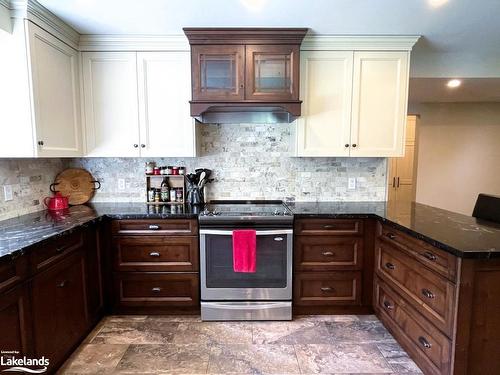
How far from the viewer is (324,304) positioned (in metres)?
2.43

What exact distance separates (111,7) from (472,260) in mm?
2693

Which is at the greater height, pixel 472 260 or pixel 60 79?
pixel 60 79

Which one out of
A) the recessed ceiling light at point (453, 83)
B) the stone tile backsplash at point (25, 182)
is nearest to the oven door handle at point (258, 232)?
the stone tile backsplash at point (25, 182)

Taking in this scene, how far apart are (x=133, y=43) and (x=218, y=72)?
2.64ft

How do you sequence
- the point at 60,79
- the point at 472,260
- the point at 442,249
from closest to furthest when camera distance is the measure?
the point at 472,260 < the point at 442,249 < the point at 60,79

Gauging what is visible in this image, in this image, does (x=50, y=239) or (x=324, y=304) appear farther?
(x=324, y=304)

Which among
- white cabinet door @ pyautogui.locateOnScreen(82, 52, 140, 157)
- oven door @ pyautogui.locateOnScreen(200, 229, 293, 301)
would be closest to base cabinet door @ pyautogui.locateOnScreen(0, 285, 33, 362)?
oven door @ pyautogui.locateOnScreen(200, 229, 293, 301)

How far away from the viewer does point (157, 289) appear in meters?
2.40

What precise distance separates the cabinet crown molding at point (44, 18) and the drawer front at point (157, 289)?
77.8 inches

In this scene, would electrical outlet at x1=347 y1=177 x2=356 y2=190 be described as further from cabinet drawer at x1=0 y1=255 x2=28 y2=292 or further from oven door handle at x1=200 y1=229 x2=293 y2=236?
cabinet drawer at x1=0 y1=255 x2=28 y2=292

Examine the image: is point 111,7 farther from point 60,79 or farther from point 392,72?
point 392,72

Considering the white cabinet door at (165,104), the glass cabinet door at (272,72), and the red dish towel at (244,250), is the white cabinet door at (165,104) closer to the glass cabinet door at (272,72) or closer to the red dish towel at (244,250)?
the glass cabinet door at (272,72)

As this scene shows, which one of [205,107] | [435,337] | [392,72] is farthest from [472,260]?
[205,107]

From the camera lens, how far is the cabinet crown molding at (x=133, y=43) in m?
2.45
